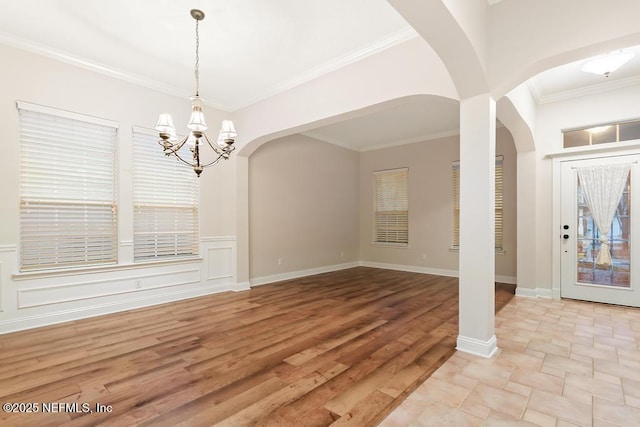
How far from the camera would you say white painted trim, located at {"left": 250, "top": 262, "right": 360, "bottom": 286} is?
19.6 ft

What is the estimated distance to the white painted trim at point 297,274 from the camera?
19.6 ft

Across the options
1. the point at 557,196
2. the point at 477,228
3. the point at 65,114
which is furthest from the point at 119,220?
the point at 557,196

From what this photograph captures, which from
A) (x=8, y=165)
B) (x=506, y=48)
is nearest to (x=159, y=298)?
(x=8, y=165)

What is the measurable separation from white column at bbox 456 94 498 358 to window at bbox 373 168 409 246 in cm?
455

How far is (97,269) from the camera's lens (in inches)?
158

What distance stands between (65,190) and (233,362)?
9.96 ft

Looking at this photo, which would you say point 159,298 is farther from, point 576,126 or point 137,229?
point 576,126

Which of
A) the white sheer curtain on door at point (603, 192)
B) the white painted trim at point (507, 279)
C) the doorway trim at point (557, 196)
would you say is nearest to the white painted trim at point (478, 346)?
the doorway trim at point (557, 196)

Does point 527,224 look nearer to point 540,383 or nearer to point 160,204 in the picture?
point 540,383

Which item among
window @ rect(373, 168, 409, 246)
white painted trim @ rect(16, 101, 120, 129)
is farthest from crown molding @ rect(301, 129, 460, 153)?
white painted trim @ rect(16, 101, 120, 129)

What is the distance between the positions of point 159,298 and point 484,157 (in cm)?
458

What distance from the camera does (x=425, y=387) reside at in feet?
7.50

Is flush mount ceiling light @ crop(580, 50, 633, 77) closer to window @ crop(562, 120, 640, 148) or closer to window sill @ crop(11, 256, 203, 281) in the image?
window @ crop(562, 120, 640, 148)

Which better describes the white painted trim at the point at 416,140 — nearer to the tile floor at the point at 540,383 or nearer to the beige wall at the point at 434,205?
the beige wall at the point at 434,205
